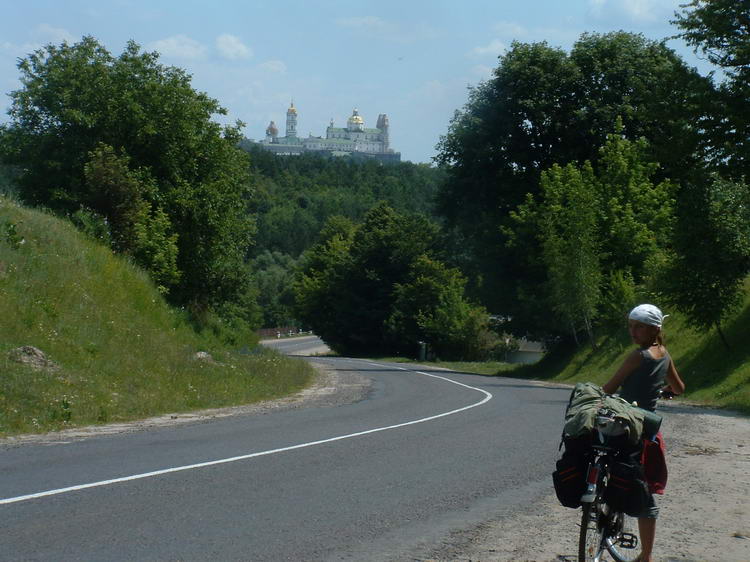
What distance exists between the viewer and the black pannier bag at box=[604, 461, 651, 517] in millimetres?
6719

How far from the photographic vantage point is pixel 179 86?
124ft

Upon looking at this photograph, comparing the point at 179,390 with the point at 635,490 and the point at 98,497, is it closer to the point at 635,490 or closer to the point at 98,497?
the point at 98,497

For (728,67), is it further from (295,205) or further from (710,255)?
(295,205)

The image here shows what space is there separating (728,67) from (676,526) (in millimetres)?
19506

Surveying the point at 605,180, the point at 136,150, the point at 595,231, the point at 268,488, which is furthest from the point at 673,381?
the point at 605,180

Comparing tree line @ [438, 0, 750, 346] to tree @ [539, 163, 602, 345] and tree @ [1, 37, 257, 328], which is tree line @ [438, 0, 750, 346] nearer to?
tree @ [539, 163, 602, 345]

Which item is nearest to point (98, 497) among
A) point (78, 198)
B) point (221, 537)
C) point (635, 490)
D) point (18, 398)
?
point (221, 537)

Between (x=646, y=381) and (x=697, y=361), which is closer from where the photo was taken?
(x=646, y=381)

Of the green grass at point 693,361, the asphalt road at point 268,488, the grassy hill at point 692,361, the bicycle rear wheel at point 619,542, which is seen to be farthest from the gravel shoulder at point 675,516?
the green grass at point 693,361

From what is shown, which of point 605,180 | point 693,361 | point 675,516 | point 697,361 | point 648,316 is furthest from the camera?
point 605,180

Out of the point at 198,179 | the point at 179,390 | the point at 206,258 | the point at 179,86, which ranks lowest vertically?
the point at 179,390

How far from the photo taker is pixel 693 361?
107 feet

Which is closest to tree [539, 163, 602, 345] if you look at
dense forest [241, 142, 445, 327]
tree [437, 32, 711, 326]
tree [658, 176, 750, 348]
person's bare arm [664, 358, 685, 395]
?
tree [437, 32, 711, 326]

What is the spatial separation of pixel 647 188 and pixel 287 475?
1454 inches
